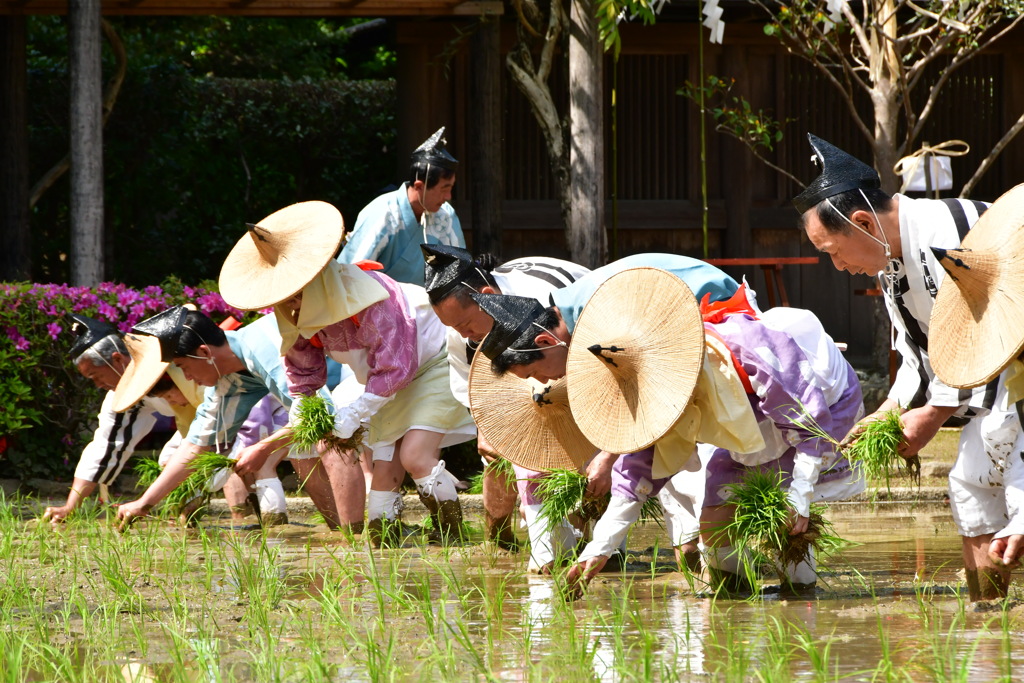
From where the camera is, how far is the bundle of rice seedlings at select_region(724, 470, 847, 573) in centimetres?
443

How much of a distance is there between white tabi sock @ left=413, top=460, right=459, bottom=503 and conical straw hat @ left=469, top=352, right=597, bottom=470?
124 cm

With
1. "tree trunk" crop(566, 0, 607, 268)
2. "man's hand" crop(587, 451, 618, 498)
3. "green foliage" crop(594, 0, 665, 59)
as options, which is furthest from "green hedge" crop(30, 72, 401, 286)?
"man's hand" crop(587, 451, 618, 498)

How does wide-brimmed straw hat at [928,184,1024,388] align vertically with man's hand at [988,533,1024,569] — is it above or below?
above

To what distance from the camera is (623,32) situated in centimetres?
1008

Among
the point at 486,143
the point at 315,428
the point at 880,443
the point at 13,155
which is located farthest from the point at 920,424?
the point at 13,155

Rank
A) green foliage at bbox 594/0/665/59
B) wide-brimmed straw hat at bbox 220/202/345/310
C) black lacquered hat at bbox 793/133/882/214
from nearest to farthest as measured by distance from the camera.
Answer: black lacquered hat at bbox 793/133/882/214 < wide-brimmed straw hat at bbox 220/202/345/310 < green foliage at bbox 594/0/665/59

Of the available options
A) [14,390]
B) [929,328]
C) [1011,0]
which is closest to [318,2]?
[14,390]

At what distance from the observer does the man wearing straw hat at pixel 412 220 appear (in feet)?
21.4

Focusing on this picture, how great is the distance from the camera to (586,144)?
8039 mm

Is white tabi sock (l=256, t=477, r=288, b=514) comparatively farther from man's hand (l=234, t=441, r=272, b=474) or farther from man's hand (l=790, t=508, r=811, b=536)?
man's hand (l=790, t=508, r=811, b=536)

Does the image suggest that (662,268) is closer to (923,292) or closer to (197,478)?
(923,292)

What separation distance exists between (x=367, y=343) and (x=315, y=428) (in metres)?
0.44

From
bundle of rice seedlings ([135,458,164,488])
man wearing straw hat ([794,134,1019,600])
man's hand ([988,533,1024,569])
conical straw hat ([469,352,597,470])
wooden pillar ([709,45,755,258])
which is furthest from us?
wooden pillar ([709,45,755,258])

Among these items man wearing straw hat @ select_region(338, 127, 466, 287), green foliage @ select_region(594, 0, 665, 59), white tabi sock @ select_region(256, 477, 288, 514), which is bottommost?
white tabi sock @ select_region(256, 477, 288, 514)
